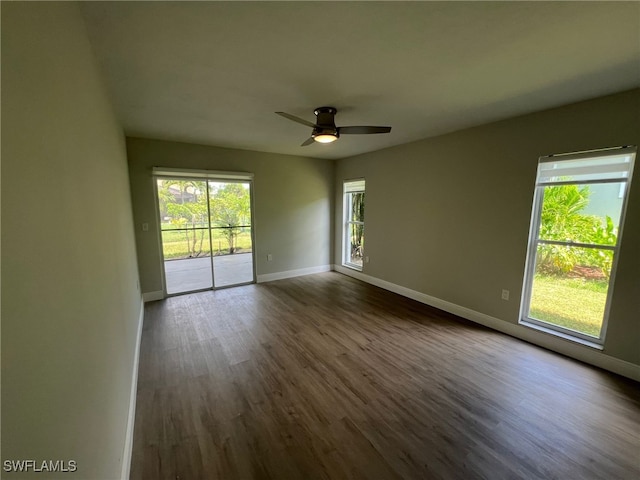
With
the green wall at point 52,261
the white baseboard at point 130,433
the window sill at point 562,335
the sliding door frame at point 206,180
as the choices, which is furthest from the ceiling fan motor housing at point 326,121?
the window sill at point 562,335

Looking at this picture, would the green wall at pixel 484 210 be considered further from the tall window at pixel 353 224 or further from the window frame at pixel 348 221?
the window frame at pixel 348 221

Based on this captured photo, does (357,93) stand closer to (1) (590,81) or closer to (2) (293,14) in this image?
(2) (293,14)

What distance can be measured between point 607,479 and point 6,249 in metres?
A: 2.80

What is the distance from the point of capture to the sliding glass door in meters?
4.18

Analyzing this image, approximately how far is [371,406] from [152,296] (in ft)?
12.2

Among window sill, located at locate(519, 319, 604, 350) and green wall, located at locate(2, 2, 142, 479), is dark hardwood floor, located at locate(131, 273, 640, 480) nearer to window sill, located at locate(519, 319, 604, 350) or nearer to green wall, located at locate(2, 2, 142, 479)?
window sill, located at locate(519, 319, 604, 350)

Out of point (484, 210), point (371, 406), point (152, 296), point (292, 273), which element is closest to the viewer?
point (371, 406)

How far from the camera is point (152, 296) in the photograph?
409 centimetres

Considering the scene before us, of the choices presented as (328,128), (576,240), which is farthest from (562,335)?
(328,128)

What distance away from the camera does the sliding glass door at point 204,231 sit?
418 centimetres

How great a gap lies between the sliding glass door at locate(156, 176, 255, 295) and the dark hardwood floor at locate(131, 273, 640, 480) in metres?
1.44

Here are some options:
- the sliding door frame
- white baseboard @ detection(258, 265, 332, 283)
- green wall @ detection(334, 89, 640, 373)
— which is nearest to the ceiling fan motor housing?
green wall @ detection(334, 89, 640, 373)

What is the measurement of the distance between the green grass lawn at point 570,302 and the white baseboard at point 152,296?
5100mm

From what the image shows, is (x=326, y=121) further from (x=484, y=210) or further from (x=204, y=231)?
(x=204, y=231)
